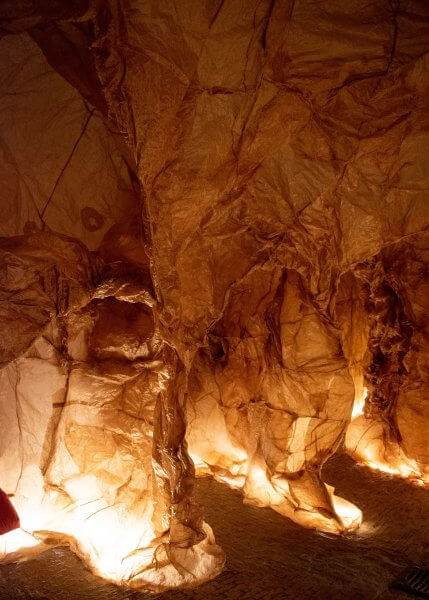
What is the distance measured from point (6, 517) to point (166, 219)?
1907 mm

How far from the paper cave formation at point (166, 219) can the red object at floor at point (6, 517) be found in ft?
0.03

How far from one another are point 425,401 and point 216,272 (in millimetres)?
2856

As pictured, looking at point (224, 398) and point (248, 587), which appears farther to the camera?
point (224, 398)

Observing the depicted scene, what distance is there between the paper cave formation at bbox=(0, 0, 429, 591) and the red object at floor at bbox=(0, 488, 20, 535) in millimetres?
11

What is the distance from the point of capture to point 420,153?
116 inches

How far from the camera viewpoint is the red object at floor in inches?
102

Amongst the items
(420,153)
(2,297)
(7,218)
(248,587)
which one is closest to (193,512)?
(248,587)

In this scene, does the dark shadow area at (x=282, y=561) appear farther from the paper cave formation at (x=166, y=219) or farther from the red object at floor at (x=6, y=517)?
the red object at floor at (x=6, y=517)

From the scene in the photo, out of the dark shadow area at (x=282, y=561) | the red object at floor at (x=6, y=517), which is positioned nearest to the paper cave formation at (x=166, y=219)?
the red object at floor at (x=6, y=517)

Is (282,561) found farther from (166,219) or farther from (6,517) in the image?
(166,219)

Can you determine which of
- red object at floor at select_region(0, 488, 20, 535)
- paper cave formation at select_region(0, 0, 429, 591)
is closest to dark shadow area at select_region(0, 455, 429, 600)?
paper cave formation at select_region(0, 0, 429, 591)

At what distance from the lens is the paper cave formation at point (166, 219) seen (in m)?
2.46

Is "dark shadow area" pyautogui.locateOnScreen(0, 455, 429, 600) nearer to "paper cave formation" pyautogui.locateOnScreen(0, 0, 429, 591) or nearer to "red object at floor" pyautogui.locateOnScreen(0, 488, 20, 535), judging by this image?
"paper cave formation" pyautogui.locateOnScreen(0, 0, 429, 591)

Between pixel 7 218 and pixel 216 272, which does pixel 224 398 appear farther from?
pixel 7 218
